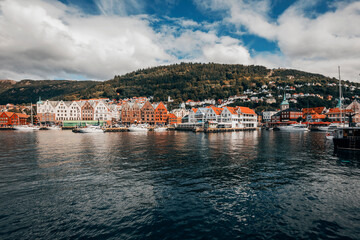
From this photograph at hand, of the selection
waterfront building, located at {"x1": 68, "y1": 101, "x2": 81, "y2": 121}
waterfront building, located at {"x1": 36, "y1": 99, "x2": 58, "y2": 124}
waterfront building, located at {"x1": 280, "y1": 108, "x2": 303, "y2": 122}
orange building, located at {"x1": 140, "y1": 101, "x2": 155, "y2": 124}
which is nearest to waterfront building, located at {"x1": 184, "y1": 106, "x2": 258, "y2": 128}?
orange building, located at {"x1": 140, "y1": 101, "x2": 155, "y2": 124}

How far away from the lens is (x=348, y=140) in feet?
99.2

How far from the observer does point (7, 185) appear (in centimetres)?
1438

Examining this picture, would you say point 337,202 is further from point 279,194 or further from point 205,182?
point 205,182

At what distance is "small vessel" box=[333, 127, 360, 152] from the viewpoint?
30.1 m

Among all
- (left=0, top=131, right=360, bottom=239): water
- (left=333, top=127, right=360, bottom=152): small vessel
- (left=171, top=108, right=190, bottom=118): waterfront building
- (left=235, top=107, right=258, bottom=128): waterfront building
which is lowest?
(left=0, top=131, right=360, bottom=239): water

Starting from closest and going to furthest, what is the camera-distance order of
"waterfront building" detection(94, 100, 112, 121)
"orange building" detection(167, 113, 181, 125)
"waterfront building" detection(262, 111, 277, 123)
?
"waterfront building" detection(94, 100, 112, 121)
"orange building" detection(167, 113, 181, 125)
"waterfront building" detection(262, 111, 277, 123)

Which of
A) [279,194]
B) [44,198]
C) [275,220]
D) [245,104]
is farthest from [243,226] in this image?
[245,104]

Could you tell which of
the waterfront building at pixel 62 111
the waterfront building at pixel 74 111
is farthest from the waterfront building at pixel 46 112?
the waterfront building at pixel 74 111

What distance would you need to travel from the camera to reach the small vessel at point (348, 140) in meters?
30.1

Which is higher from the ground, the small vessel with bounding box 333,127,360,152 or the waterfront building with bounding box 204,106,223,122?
the waterfront building with bounding box 204,106,223,122

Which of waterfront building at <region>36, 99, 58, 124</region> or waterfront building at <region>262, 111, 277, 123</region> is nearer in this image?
waterfront building at <region>36, 99, 58, 124</region>

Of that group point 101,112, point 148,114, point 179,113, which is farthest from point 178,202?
point 101,112

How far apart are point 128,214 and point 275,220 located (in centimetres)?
778

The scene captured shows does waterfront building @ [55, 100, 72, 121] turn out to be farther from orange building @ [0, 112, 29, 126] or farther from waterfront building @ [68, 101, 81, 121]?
orange building @ [0, 112, 29, 126]
